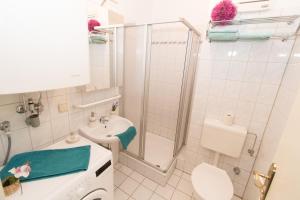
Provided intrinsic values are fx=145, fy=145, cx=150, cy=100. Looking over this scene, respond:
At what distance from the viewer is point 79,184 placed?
884mm

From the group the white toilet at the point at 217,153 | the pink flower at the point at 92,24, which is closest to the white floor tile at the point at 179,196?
the white toilet at the point at 217,153

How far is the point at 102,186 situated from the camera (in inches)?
41.9

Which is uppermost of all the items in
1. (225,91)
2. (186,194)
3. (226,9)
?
(226,9)

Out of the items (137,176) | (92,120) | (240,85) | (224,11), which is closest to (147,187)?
(137,176)

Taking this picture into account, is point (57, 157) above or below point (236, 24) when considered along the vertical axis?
below

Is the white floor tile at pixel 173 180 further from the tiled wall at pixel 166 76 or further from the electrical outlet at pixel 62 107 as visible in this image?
the electrical outlet at pixel 62 107

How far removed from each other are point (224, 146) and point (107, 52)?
164cm

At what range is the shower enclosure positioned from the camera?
1543mm

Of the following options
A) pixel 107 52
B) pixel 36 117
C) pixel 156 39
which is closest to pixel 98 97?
pixel 107 52

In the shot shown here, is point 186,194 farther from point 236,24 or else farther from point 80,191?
point 236,24

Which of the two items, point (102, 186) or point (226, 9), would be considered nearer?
point (102, 186)

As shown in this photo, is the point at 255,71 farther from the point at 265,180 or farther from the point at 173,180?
the point at 173,180

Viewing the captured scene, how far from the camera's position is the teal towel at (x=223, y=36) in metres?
1.34

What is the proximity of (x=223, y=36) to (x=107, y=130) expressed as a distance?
1.54 m
